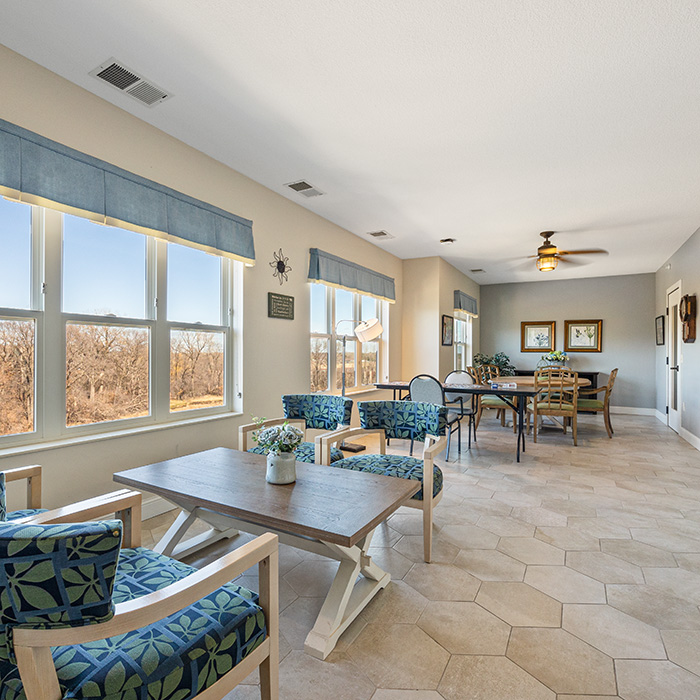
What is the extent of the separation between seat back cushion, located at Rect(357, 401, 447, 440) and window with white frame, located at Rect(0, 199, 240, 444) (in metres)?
1.37

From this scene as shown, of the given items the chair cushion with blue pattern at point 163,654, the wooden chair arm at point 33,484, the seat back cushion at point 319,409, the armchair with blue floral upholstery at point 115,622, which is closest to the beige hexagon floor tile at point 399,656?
the armchair with blue floral upholstery at point 115,622

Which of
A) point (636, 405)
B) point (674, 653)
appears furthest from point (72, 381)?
point (636, 405)

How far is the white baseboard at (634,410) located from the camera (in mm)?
8308

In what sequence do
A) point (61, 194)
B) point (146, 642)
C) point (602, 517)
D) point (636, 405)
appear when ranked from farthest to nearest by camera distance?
point (636, 405) → point (602, 517) → point (61, 194) → point (146, 642)

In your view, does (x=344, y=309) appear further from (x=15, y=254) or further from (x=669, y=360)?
(x=669, y=360)

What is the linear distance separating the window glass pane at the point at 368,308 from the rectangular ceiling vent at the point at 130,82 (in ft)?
12.3

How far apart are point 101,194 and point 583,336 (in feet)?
29.0

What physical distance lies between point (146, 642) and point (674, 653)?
1.94m

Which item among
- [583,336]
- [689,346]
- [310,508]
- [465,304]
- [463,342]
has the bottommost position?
[310,508]

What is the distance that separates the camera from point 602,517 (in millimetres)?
3100

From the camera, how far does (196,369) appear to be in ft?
11.5

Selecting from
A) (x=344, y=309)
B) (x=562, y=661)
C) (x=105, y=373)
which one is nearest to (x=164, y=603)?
(x=562, y=661)

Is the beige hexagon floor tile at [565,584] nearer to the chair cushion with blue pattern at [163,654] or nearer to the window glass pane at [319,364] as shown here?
the chair cushion with blue pattern at [163,654]

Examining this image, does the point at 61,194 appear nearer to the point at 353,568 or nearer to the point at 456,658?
the point at 353,568
